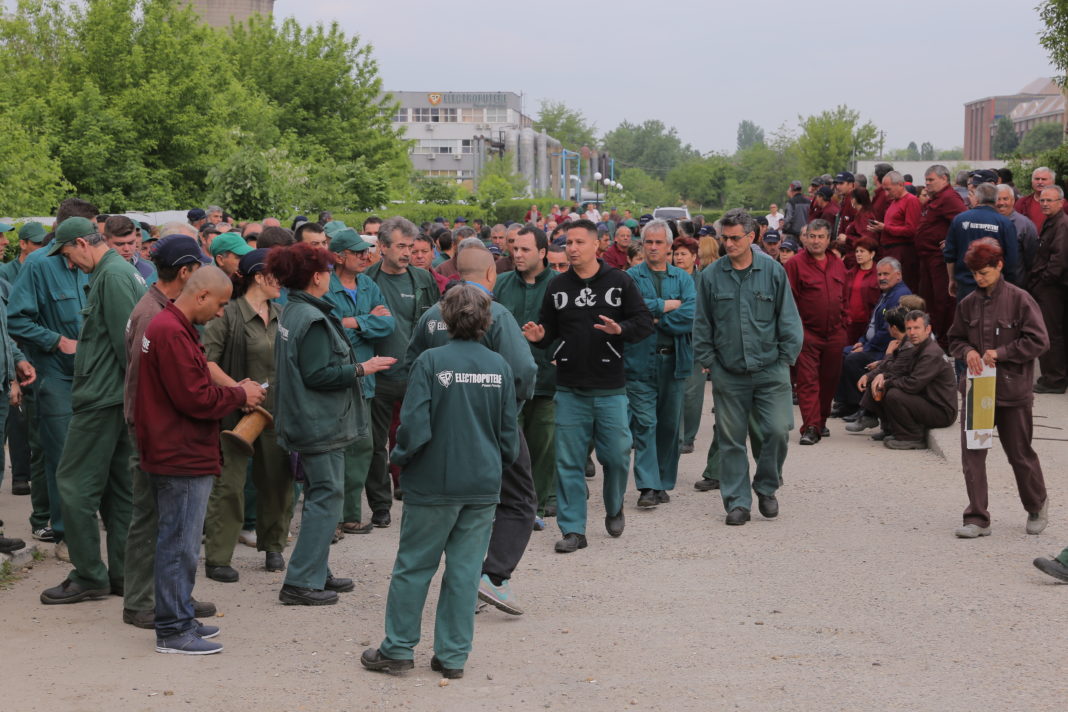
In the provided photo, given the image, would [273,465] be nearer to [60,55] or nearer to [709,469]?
[709,469]

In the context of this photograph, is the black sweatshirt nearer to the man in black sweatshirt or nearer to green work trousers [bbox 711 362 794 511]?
the man in black sweatshirt

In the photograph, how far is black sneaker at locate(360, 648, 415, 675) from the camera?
221 inches

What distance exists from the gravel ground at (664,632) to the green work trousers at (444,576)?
174mm

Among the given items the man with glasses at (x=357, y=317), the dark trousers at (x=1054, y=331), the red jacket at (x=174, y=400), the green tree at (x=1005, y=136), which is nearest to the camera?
the red jacket at (x=174, y=400)

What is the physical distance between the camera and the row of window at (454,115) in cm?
17388

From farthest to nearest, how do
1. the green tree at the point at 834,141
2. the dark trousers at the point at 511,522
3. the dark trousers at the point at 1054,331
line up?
the green tree at the point at 834,141 < the dark trousers at the point at 1054,331 < the dark trousers at the point at 511,522

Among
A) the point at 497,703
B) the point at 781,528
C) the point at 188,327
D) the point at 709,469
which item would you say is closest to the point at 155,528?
the point at 188,327

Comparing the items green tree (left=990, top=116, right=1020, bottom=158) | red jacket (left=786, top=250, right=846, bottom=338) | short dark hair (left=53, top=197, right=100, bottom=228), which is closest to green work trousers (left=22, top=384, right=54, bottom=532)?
short dark hair (left=53, top=197, right=100, bottom=228)

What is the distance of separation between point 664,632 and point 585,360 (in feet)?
7.75

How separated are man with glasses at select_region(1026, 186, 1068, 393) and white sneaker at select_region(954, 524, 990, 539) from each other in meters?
6.00

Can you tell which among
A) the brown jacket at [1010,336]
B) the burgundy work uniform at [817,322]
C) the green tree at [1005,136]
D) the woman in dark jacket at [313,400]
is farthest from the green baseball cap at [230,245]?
the green tree at [1005,136]

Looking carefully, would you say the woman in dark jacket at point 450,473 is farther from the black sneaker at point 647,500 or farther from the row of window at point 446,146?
the row of window at point 446,146

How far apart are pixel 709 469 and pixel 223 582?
451cm

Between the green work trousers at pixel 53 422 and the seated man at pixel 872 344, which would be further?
the seated man at pixel 872 344
